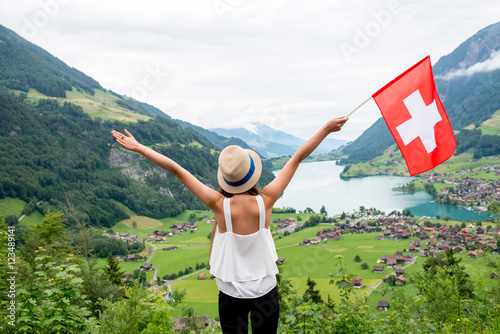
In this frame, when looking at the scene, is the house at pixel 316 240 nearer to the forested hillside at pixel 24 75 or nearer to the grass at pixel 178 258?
the grass at pixel 178 258

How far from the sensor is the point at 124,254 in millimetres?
68875

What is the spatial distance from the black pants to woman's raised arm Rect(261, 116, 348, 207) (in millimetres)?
664

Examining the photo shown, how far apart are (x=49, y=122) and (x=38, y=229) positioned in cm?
14062

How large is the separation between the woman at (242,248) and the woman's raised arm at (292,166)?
0.04 ft

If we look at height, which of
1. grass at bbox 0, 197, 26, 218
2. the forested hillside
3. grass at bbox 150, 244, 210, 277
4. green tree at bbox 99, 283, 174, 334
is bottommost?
grass at bbox 150, 244, 210, 277

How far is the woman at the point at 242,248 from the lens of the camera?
230 centimetres

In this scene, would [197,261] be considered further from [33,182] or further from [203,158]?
[203,158]

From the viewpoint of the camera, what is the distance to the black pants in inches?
91.1

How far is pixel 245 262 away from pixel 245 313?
355 mm

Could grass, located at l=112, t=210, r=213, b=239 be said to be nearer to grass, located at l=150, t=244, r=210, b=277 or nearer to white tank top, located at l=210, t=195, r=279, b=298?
grass, located at l=150, t=244, r=210, b=277

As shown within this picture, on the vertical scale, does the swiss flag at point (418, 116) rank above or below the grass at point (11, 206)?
above

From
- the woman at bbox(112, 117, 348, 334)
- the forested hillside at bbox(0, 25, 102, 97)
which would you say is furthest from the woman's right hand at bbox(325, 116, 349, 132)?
the forested hillside at bbox(0, 25, 102, 97)

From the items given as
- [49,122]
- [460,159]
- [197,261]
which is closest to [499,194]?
[460,159]

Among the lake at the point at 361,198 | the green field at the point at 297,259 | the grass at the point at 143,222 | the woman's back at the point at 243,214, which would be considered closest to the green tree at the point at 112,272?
the green field at the point at 297,259
